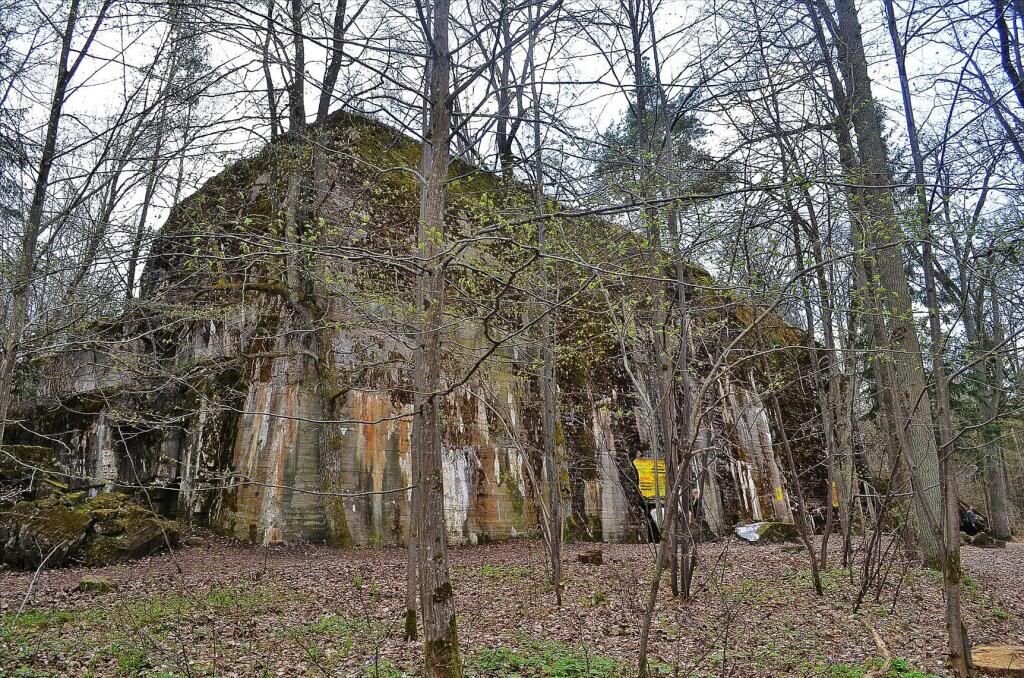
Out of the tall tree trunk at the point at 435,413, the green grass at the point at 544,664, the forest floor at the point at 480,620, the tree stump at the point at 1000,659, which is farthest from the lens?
the forest floor at the point at 480,620

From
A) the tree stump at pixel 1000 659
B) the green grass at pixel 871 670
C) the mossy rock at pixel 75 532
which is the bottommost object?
the green grass at pixel 871 670

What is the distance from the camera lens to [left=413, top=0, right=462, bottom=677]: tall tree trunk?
4.45 metres

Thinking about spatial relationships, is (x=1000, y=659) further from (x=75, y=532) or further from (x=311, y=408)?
(x=75, y=532)

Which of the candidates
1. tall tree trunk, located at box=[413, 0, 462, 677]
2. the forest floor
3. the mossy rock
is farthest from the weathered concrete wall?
tall tree trunk, located at box=[413, 0, 462, 677]

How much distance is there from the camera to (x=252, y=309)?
1282 centimetres

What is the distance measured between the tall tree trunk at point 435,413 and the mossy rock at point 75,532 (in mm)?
6053

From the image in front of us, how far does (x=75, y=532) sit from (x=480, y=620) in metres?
6.34

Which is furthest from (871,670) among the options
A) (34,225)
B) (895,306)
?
(34,225)

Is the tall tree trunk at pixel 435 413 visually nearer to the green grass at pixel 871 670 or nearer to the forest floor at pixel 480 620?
the forest floor at pixel 480 620

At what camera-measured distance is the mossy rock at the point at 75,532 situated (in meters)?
9.45

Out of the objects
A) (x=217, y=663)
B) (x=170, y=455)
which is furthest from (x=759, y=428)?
(x=217, y=663)

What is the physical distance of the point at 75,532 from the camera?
31.6ft

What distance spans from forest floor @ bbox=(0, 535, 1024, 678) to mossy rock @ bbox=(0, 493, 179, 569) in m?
0.40

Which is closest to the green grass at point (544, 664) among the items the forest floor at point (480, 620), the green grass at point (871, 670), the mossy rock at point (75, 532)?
the forest floor at point (480, 620)
